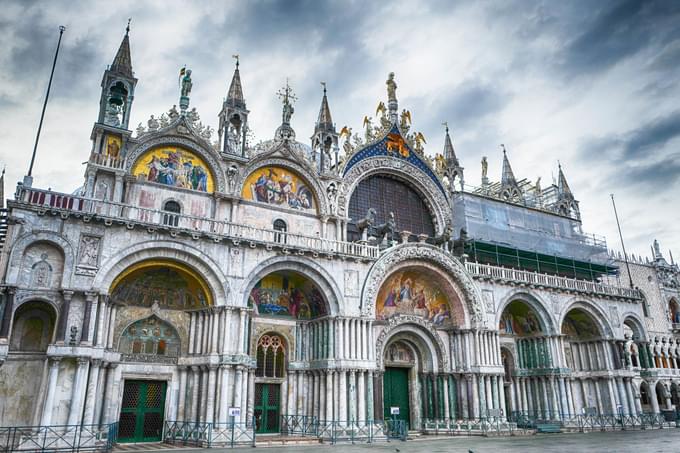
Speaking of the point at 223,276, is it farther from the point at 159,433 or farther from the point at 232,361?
the point at 159,433

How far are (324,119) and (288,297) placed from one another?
11.3m

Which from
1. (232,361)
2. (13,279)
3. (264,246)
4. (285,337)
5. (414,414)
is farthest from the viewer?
(414,414)

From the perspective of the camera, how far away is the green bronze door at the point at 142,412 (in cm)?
2077

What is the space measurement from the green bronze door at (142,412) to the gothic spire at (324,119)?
53.8ft

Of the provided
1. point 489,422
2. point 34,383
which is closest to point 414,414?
point 489,422

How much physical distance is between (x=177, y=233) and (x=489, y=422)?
17812 millimetres

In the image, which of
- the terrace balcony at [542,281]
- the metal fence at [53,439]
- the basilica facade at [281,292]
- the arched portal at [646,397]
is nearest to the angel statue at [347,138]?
the basilica facade at [281,292]

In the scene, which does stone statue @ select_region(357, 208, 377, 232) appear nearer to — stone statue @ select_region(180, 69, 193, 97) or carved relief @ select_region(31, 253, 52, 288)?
stone statue @ select_region(180, 69, 193, 97)

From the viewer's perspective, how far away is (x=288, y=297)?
83.4 ft

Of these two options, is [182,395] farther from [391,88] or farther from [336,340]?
[391,88]

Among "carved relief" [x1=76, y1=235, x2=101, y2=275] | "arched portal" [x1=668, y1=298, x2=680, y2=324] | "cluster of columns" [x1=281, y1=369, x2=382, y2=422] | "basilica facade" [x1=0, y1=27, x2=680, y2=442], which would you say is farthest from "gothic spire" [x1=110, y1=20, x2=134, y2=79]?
"arched portal" [x1=668, y1=298, x2=680, y2=324]

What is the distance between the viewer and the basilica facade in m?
19.1

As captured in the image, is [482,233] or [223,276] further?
[482,233]

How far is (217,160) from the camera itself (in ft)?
83.8
